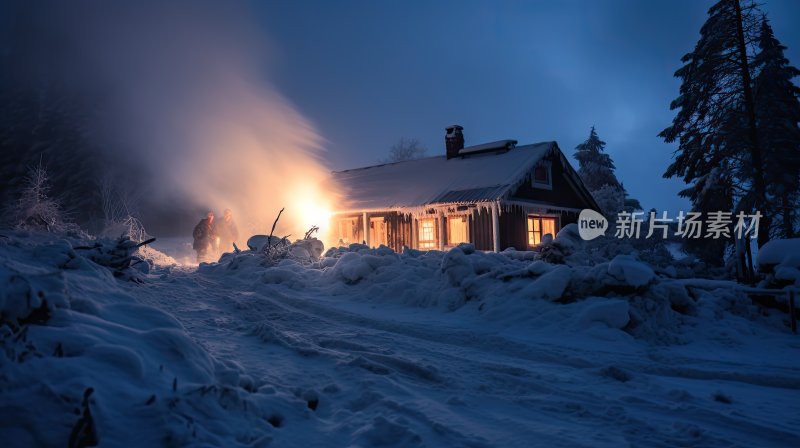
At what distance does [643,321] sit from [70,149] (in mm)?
38699

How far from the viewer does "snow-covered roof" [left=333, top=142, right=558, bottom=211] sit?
18031mm

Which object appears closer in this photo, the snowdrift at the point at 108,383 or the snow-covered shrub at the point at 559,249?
the snowdrift at the point at 108,383

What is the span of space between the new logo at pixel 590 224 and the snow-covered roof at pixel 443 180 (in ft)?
14.3

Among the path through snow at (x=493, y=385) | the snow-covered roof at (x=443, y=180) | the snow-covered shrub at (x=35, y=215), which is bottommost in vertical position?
the path through snow at (x=493, y=385)

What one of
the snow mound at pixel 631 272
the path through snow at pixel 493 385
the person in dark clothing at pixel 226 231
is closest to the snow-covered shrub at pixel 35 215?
the person in dark clothing at pixel 226 231

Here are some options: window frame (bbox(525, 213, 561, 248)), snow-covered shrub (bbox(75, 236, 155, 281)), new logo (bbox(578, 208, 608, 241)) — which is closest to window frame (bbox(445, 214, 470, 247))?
window frame (bbox(525, 213, 561, 248))

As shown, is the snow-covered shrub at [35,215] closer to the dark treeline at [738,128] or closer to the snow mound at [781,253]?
the snow mound at [781,253]

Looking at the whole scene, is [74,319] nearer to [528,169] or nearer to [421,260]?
[421,260]

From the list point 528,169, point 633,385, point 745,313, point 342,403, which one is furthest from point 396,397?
point 528,169

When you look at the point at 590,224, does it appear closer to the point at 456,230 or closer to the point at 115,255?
the point at 456,230

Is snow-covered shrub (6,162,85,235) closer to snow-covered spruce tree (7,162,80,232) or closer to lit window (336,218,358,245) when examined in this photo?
snow-covered spruce tree (7,162,80,232)

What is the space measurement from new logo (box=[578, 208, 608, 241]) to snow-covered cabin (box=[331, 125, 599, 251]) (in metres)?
0.41

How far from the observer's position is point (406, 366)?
4.35 m

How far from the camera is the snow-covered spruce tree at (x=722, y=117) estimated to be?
46.8ft
